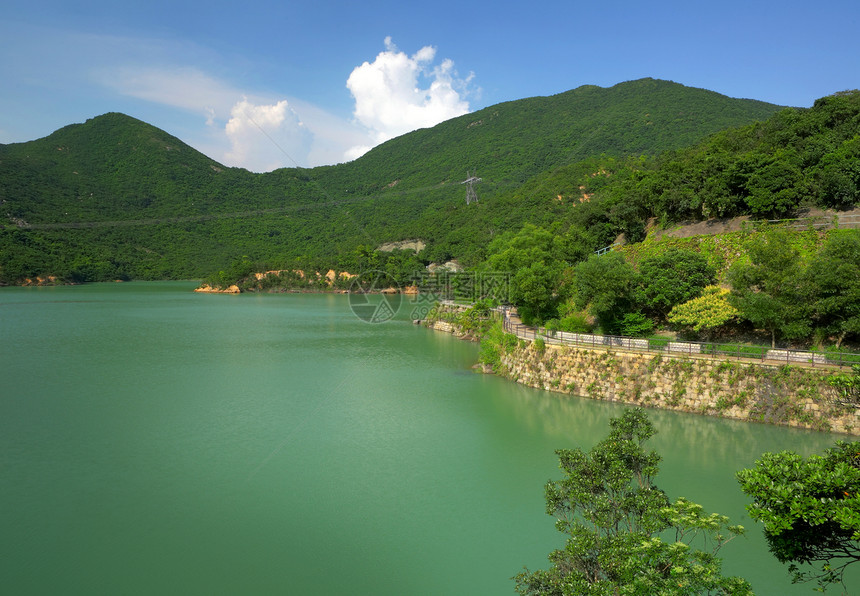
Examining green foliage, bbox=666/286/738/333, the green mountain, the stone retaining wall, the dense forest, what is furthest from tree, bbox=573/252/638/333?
the green mountain

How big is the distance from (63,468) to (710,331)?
71.6 ft

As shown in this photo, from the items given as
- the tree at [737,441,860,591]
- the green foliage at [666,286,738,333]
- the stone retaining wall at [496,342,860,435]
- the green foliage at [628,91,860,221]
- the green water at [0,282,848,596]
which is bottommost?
the green water at [0,282,848,596]

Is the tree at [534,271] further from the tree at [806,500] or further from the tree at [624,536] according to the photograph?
the tree at [806,500]

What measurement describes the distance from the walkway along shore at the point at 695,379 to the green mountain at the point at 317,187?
122 ft

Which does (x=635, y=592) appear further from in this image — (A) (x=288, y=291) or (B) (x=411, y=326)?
(A) (x=288, y=291)

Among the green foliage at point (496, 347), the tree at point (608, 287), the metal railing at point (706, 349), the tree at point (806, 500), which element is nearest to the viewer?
the tree at point (806, 500)

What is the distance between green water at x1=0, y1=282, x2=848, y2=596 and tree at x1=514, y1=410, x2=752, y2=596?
3.00m

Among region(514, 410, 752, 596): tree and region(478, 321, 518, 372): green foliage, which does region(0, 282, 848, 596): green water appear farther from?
region(514, 410, 752, 596): tree

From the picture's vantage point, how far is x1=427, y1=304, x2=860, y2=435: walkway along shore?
539 inches

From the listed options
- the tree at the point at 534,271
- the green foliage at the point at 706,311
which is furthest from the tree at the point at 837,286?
the tree at the point at 534,271

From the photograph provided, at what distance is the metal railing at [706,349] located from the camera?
46.8 feet

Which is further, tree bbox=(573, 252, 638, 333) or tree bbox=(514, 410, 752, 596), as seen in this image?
tree bbox=(573, 252, 638, 333)

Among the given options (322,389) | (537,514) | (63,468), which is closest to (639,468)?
(537,514)

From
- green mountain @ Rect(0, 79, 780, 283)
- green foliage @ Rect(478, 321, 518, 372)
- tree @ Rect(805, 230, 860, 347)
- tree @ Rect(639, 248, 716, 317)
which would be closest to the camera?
tree @ Rect(805, 230, 860, 347)
